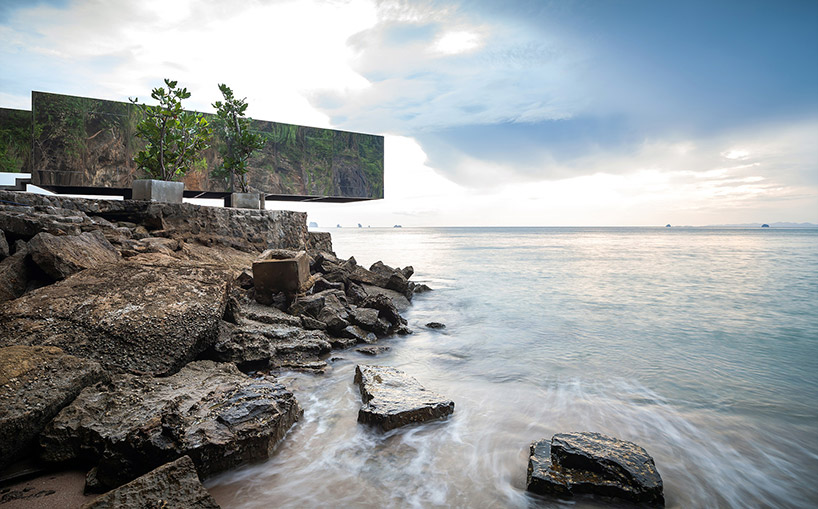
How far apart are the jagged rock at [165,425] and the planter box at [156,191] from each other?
6.14 metres

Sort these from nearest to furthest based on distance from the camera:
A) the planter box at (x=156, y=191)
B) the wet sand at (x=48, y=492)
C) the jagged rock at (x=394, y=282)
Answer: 1. the wet sand at (x=48, y=492)
2. the planter box at (x=156, y=191)
3. the jagged rock at (x=394, y=282)

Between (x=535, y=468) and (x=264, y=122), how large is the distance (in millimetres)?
17646

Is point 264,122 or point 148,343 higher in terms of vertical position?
point 264,122

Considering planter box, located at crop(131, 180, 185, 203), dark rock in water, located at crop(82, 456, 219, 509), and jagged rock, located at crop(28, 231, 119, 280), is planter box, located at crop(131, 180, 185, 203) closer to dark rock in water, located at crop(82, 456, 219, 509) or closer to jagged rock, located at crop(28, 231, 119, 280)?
jagged rock, located at crop(28, 231, 119, 280)

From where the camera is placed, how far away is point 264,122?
1705 centimetres

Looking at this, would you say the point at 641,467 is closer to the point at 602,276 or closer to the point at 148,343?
the point at 148,343

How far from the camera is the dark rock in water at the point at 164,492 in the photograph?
175cm

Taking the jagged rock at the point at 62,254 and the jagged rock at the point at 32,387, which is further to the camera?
the jagged rock at the point at 62,254

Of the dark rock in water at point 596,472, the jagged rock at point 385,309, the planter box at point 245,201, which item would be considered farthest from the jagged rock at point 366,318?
the planter box at point 245,201

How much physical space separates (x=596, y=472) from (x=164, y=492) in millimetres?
2346

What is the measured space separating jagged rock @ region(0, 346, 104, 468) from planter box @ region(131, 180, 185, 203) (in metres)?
6.04

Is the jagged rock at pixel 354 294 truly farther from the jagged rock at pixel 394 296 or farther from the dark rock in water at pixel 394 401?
the dark rock in water at pixel 394 401

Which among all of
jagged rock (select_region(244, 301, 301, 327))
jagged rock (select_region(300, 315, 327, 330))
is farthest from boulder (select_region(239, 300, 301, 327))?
jagged rock (select_region(300, 315, 327, 330))

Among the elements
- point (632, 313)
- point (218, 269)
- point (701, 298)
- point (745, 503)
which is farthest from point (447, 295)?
point (745, 503)
